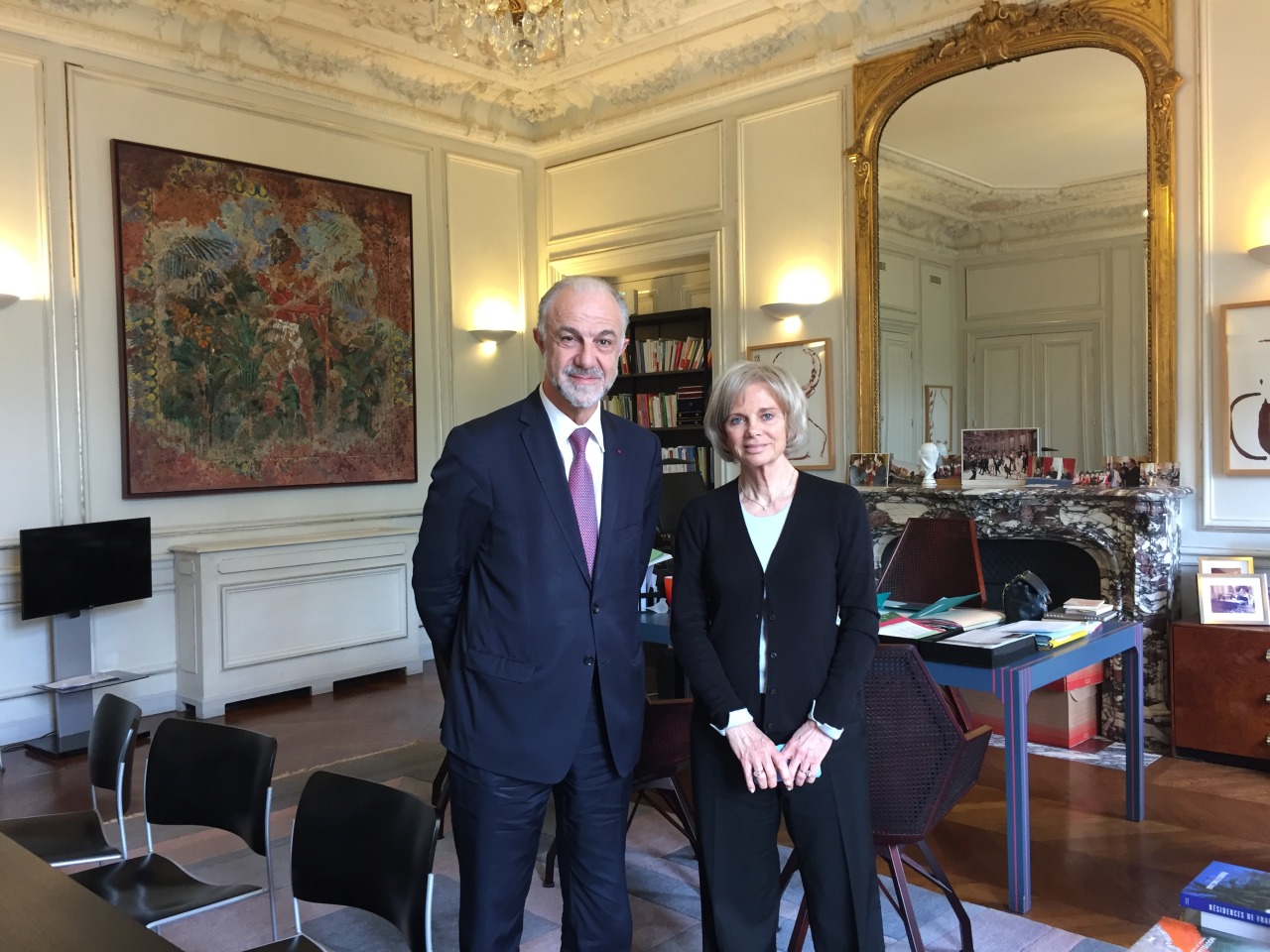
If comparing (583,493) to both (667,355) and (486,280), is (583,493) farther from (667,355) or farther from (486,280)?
(486,280)

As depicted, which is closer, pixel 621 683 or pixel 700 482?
pixel 621 683

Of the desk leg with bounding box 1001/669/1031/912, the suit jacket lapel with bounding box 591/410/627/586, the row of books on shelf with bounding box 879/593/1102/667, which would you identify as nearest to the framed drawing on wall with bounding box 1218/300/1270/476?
the row of books on shelf with bounding box 879/593/1102/667

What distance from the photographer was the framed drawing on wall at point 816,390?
644 cm

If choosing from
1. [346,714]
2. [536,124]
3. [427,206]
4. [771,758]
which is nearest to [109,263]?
[427,206]

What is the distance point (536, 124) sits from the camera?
319 inches

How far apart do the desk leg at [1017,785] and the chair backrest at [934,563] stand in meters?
1.28

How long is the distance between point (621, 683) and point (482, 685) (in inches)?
12.0

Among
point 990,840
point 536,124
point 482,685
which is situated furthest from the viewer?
point 536,124

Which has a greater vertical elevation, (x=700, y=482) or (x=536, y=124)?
(x=536, y=124)

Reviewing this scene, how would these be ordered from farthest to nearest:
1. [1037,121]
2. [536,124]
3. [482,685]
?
[536,124], [1037,121], [482,685]

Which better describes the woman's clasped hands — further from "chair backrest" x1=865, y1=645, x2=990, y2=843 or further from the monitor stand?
the monitor stand

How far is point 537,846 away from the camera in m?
2.20

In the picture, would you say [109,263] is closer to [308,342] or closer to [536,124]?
[308,342]

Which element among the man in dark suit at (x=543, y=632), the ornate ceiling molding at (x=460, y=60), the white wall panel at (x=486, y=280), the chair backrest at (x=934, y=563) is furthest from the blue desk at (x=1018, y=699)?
the white wall panel at (x=486, y=280)
